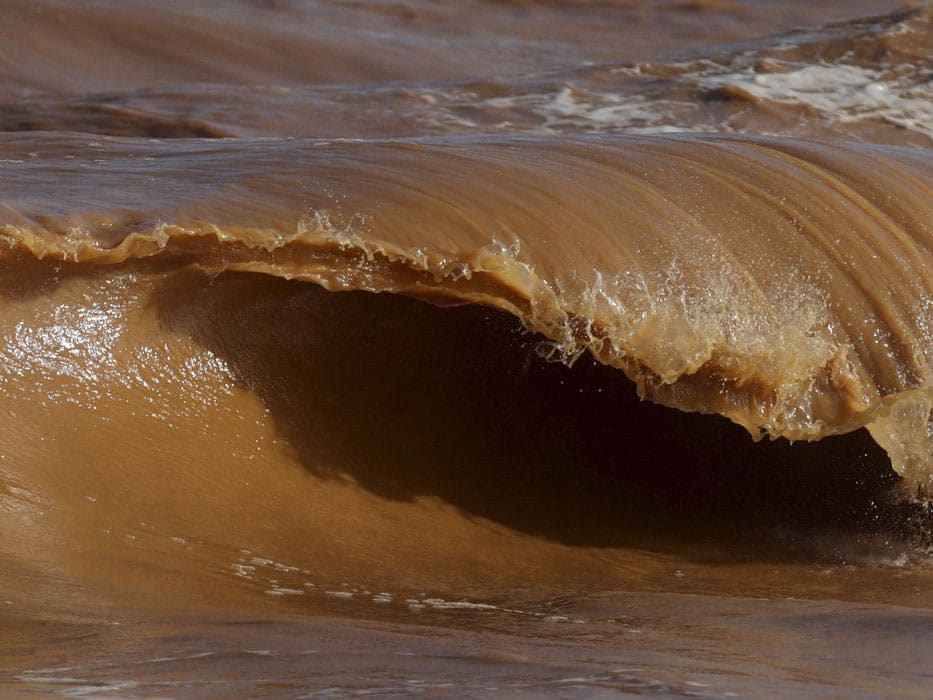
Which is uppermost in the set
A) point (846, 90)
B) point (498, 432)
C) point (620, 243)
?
point (846, 90)

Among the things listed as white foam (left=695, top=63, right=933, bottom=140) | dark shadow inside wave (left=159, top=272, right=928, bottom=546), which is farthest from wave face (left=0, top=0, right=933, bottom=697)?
white foam (left=695, top=63, right=933, bottom=140)

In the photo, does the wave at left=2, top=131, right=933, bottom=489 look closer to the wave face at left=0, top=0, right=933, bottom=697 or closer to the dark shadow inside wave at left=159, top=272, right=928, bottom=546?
the wave face at left=0, top=0, right=933, bottom=697

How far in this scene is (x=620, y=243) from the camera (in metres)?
2.96

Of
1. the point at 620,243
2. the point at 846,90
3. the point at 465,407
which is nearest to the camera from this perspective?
the point at 620,243

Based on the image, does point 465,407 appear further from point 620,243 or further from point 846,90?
point 846,90

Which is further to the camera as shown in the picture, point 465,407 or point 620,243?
point 465,407

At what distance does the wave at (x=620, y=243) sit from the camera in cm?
272

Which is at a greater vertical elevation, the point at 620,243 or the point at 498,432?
the point at 620,243

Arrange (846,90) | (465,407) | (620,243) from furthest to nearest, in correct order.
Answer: (846,90), (465,407), (620,243)

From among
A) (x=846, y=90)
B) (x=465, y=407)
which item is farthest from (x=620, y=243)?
(x=846, y=90)

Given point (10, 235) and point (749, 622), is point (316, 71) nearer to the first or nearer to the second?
point (10, 235)

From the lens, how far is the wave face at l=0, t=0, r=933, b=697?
6.84 ft

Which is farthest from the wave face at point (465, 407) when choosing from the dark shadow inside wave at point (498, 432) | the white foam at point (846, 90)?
the white foam at point (846, 90)

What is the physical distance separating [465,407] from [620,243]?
560 millimetres
